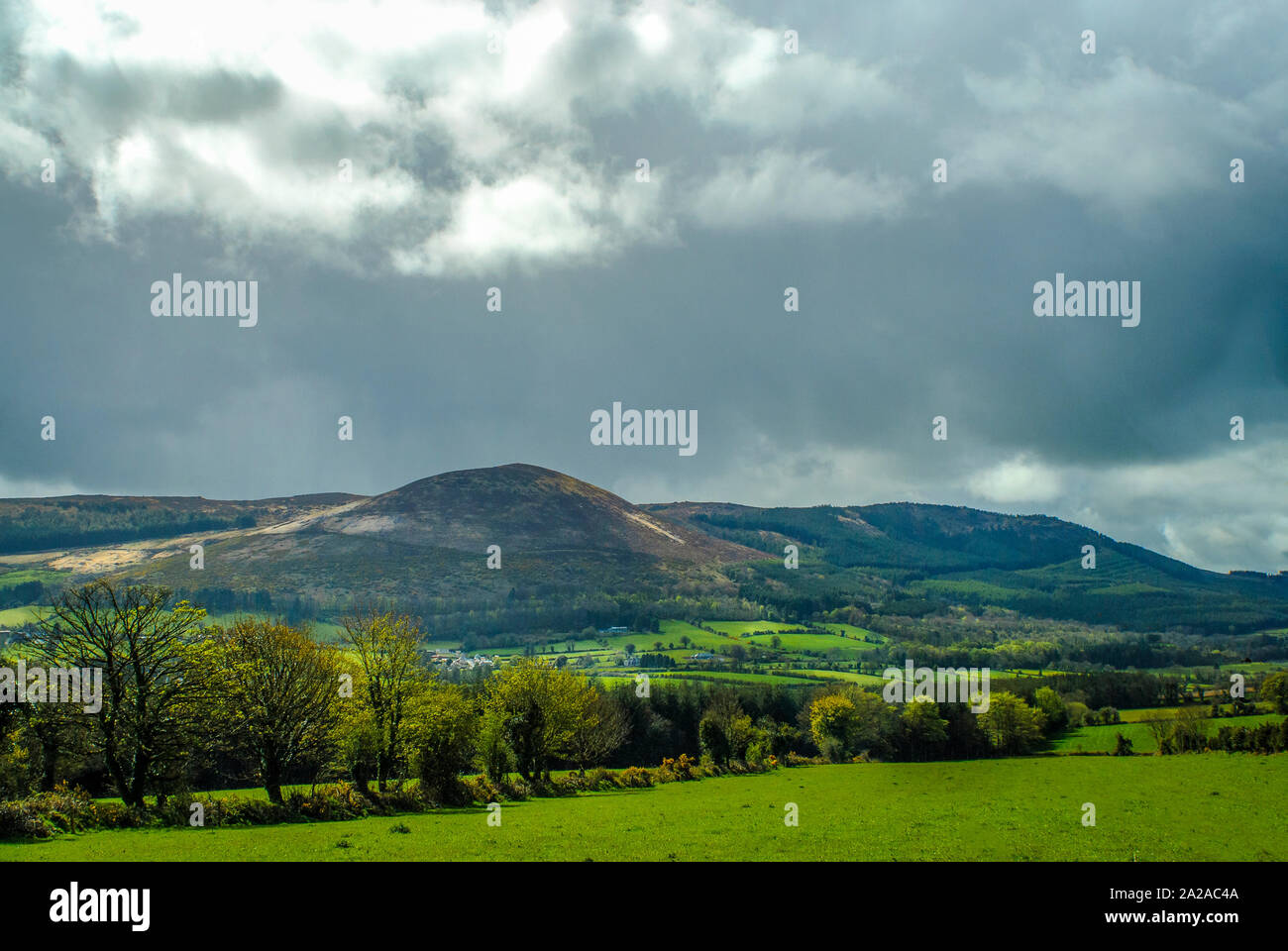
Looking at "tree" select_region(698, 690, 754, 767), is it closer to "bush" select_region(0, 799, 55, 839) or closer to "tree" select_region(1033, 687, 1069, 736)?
"tree" select_region(1033, 687, 1069, 736)

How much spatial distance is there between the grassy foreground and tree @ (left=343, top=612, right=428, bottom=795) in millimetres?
9942

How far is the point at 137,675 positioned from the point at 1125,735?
123120 mm

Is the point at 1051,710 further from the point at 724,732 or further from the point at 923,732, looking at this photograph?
the point at 724,732

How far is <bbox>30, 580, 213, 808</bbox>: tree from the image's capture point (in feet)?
149

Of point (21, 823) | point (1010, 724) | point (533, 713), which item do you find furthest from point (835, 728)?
point (21, 823)

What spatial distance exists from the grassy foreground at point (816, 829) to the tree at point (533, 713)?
843 centimetres

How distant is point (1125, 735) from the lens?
114375 millimetres

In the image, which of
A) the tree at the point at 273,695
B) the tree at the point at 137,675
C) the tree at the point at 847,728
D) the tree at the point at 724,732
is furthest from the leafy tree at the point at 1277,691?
the tree at the point at 137,675

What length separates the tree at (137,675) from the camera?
A: 4541 cm

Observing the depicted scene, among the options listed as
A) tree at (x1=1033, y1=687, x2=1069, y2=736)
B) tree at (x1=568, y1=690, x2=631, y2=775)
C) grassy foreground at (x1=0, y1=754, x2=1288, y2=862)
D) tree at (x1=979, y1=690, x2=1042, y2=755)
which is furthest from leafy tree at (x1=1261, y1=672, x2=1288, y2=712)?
tree at (x1=568, y1=690, x2=631, y2=775)

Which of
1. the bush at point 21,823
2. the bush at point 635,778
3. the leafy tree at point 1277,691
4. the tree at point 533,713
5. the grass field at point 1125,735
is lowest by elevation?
the grass field at point 1125,735

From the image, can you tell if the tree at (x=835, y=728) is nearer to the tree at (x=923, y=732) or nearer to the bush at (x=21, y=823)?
the tree at (x=923, y=732)

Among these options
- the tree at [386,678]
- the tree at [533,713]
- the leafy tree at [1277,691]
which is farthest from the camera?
the leafy tree at [1277,691]
